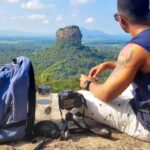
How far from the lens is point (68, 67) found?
8525 centimetres

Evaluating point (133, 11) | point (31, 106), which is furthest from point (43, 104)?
point (133, 11)

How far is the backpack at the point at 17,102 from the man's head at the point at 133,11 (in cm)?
96

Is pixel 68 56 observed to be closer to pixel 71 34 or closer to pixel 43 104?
pixel 71 34

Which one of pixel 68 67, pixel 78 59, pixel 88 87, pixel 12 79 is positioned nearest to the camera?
pixel 12 79

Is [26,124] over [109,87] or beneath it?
beneath

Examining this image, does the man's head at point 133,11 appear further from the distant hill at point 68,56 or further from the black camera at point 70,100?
the distant hill at point 68,56

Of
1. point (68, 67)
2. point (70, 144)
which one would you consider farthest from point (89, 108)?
point (68, 67)

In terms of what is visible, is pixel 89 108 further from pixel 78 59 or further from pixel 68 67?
pixel 78 59

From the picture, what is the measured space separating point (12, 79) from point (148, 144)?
137 centimetres

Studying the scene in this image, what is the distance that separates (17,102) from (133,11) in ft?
4.24

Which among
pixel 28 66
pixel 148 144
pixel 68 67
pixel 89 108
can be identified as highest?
pixel 28 66

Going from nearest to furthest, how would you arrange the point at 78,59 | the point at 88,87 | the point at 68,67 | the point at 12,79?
the point at 12,79 < the point at 88,87 < the point at 68,67 < the point at 78,59

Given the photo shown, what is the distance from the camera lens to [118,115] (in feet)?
11.2

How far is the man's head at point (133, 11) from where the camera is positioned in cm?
297
